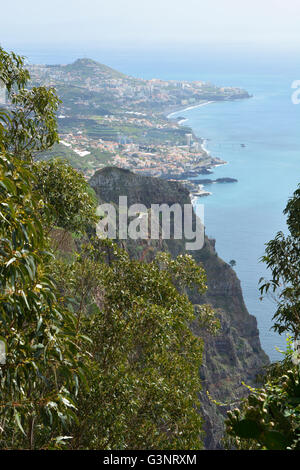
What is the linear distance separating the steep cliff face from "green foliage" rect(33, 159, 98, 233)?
24883 millimetres

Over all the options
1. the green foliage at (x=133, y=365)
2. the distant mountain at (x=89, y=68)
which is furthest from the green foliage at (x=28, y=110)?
the distant mountain at (x=89, y=68)

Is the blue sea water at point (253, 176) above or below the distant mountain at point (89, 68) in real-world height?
below

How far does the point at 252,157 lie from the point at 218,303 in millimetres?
34906

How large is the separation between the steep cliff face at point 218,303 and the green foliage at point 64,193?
24.9m

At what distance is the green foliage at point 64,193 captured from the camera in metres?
4.83

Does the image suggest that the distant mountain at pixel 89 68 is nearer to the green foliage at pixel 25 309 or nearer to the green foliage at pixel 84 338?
the green foliage at pixel 84 338

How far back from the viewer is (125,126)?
291 feet

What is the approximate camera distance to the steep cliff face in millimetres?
32219

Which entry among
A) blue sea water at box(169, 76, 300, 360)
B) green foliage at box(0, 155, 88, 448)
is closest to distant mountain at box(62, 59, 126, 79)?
blue sea water at box(169, 76, 300, 360)

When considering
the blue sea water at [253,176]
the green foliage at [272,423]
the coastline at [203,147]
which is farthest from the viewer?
the coastline at [203,147]

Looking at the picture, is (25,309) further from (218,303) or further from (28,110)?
(218,303)

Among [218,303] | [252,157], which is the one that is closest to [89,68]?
[252,157]

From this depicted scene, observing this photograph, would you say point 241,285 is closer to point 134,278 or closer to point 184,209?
point 184,209
